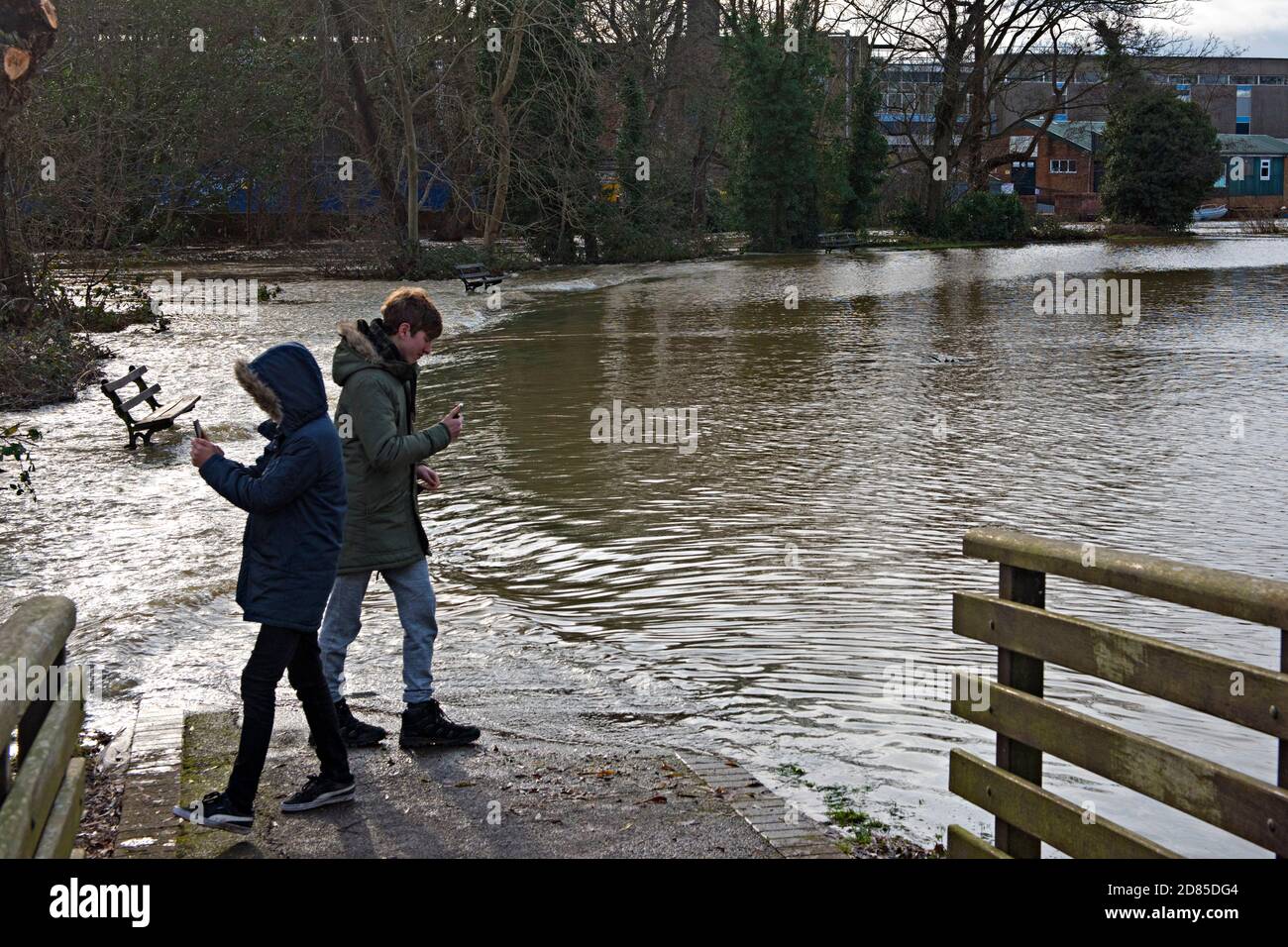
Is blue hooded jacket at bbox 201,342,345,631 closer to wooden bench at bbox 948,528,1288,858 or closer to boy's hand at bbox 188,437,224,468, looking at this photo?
boy's hand at bbox 188,437,224,468

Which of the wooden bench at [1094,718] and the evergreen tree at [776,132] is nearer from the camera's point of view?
the wooden bench at [1094,718]

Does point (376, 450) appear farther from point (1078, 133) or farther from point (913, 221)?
point (1078, 133)

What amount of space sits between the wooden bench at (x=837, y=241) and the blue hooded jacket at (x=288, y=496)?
4319cm

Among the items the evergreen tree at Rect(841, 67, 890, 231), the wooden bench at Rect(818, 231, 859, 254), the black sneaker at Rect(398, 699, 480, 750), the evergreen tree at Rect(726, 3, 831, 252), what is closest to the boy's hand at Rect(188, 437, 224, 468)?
the black sneaker at Rect(398, 699, 480, 750)

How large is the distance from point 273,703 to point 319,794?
0.36m

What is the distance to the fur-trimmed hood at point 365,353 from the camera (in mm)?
5688

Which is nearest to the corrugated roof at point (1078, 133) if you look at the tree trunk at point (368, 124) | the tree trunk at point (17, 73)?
the tree trunk at point (368, 124)

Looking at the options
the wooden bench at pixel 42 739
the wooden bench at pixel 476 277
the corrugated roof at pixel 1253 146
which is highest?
the corrugated roof at pixel 1253 146

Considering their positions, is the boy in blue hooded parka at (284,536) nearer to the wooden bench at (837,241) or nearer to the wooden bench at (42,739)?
the wooden bench at (42,739)

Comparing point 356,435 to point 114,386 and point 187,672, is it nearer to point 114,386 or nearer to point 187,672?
point 187,672

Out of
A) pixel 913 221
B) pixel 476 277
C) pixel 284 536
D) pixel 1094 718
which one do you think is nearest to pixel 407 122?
pixel 476 277

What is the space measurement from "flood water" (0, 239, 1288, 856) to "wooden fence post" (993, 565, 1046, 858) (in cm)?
96
